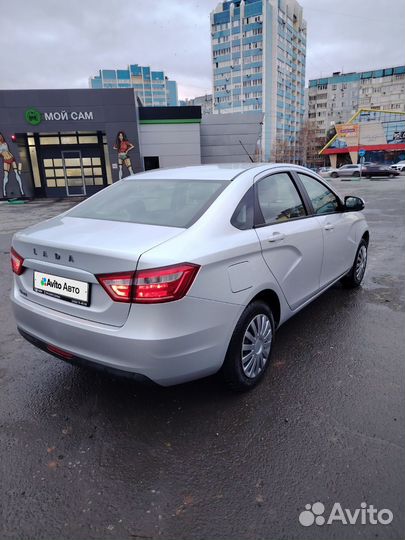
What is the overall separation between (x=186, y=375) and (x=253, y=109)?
102 metres

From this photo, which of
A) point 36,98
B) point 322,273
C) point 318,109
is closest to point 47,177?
point 36,98

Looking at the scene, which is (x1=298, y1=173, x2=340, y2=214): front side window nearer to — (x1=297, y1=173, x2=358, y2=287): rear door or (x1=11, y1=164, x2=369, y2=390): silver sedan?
(x1=297, y1=173, x2=358, y2=287): rear door

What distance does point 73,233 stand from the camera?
7.89ft

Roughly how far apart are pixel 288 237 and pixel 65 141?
73.9ft

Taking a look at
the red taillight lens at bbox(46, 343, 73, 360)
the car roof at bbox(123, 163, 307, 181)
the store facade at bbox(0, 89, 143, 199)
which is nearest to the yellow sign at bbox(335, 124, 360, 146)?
the store facade at bbox(0, 89, 143, 199)

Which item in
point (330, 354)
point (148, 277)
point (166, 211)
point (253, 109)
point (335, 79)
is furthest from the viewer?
point (335, 79)

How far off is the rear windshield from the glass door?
21.5 metres

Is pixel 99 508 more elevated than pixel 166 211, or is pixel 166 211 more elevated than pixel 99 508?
pixel 166 211

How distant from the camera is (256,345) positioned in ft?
8.78

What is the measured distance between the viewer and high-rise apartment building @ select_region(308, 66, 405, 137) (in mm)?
96438

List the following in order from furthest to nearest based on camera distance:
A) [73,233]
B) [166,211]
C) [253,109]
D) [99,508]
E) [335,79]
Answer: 1. [335,79]
2. [253,109]
3. [166,211]
4. [73,233]
5. [99,508]

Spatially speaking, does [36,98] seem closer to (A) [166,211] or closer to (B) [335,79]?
(A) [166,211]

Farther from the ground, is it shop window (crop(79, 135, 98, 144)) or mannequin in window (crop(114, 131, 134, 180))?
shop window (crop(79, 135, 98, 144))

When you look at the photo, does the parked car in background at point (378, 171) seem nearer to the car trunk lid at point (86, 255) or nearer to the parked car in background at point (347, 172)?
the parked car in background at point (347, 172)
